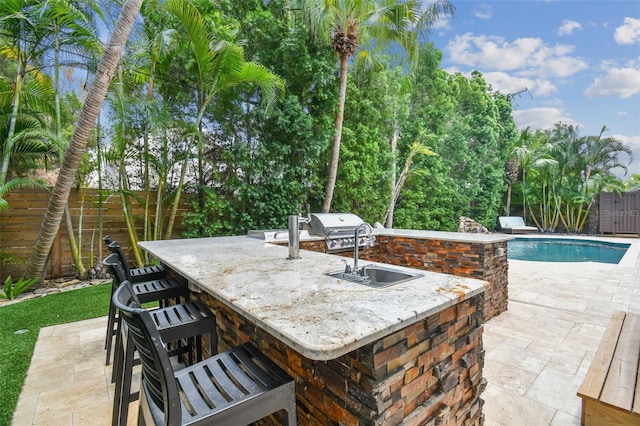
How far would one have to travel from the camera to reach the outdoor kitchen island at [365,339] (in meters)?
1.06

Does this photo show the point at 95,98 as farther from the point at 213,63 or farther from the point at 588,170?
the point at 588,170

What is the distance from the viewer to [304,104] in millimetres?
7027

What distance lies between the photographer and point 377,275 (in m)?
2.02

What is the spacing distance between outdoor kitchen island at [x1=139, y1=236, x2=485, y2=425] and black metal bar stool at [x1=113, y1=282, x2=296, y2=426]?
16cm

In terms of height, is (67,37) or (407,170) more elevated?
(67,37)

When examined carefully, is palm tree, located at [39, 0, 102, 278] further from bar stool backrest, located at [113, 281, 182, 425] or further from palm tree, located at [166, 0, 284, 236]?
bar stool backrest, located at [113, 281, 182, 425]

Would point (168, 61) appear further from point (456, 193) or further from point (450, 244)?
point (456, 193)

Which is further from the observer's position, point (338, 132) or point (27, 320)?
point (338, 132)

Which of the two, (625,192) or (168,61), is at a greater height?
(168,61)

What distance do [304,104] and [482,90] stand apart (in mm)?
10047

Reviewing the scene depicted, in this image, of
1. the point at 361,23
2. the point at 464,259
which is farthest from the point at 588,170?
the point at 464,259

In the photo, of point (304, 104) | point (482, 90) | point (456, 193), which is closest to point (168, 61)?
point (304, 104)

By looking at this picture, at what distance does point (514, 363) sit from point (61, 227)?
6.90 meters

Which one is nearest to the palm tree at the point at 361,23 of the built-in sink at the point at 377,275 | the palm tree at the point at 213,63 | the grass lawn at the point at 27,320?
the palm tree at the point at 213,63
